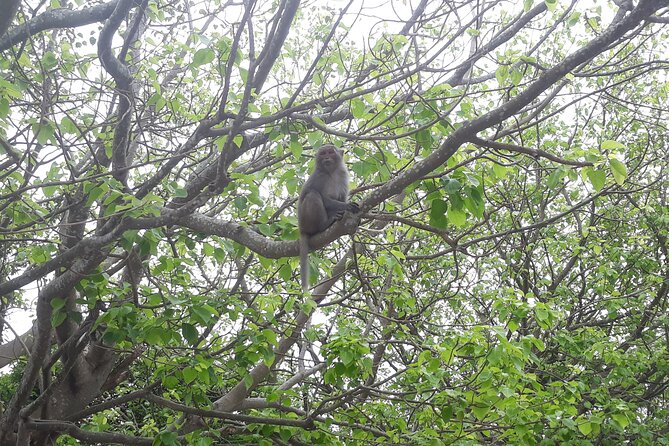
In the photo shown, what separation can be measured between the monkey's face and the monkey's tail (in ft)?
5.40

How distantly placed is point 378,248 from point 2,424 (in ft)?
14.4

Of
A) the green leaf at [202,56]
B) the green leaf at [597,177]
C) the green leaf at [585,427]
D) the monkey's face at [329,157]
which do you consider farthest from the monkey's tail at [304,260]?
the green leaf at [585,427]

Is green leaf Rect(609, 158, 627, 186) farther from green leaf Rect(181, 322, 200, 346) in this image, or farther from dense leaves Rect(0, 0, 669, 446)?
green leaf Rect(181, 322, 200, 346)

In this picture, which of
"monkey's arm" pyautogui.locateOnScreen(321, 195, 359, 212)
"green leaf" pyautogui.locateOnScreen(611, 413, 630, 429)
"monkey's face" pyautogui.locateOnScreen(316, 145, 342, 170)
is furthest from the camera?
"monkey's face" pyautogui.locateOnScreen(316, 145, 342, 170)

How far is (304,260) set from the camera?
5.52m

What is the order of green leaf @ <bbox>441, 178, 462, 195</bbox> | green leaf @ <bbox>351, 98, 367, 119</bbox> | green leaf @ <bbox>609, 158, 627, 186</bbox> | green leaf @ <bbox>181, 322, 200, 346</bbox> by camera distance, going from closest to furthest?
green leaf @ <bbox>609, 158, 627, 186</bbox> → green leaf @ <bbox>441, 178, 462, 195</bbox> → green leaf @ <bbox>351, 98, 367, 119</bbox> → green leaf @ <bbox>181, 322, 200, 346</bbox>

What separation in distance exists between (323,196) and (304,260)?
1.38m

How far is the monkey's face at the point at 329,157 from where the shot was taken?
717cm

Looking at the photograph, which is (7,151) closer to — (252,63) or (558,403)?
(252,63)

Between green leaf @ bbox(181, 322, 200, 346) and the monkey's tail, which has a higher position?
the monkey's tail

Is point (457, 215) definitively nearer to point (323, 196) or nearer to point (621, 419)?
point (323, 196)

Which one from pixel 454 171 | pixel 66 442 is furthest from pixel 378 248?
pixel 66 442

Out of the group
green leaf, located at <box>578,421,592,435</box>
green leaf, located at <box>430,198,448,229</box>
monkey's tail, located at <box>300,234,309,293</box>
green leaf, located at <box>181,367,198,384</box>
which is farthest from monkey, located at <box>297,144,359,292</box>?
green leaf, located at <box>578,421,592,435</box>

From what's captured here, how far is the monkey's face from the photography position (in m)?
7.17
